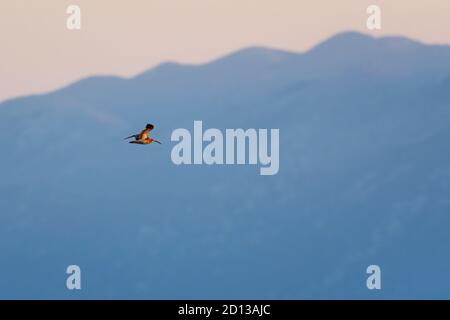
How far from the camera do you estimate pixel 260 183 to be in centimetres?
2041

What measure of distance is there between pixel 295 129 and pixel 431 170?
1.34 meters

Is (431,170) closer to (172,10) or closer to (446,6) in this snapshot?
(446,6)

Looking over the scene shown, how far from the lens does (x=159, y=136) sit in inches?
800

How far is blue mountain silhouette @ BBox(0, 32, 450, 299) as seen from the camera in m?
20.4

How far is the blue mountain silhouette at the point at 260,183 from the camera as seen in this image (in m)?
20.4

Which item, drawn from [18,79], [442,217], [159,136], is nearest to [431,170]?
→ [442,217]

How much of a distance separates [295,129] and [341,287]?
1544 mm

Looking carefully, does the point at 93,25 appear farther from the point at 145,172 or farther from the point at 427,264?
the point at 427,264
